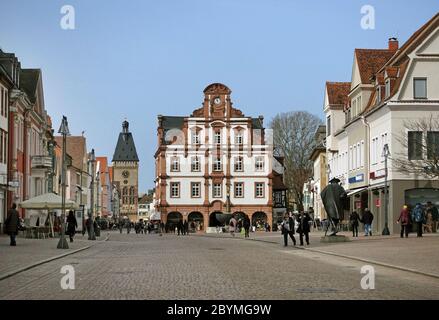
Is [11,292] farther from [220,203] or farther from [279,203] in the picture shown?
[279,203]

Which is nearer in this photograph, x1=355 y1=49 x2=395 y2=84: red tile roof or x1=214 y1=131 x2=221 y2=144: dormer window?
x1=355 y1=49 x2=395 y2=84: red tile roof

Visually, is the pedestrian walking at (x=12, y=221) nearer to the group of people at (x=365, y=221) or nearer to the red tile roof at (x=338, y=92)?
the group of people at (x=365, y=221)

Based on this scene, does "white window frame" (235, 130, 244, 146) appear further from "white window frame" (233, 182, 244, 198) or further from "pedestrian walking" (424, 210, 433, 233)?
"pedestrian walking" (424, 210, 433, 233)

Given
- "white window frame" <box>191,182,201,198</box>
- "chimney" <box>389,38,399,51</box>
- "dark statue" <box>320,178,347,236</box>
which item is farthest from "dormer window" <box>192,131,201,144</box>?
"dark statue" <box>320,178,347,236</box>

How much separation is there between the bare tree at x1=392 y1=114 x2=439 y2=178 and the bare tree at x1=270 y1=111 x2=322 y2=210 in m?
46.1

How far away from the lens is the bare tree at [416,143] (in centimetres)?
4452

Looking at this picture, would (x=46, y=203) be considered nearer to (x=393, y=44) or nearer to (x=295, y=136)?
(x=393, y=44)

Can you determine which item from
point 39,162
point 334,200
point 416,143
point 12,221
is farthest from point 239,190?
point 12,221

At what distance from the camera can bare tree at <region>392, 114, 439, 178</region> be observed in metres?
44.5

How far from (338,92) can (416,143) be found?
2393 cm

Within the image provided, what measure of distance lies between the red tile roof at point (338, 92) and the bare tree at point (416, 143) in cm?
1901

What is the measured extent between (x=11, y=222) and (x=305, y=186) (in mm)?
68836

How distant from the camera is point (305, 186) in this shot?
101062mm
